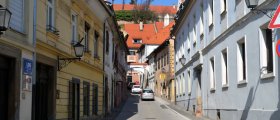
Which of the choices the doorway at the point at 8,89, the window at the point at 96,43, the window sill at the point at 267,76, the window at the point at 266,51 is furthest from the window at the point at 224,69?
the doorway at the point at 8,89

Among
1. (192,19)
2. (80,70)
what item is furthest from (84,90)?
(192,19)

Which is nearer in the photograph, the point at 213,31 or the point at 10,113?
the point at 10,113

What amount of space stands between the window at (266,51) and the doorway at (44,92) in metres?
6.82

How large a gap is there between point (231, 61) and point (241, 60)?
3.78 feet

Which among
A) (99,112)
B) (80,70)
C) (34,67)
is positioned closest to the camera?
(34,67)

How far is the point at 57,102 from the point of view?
1559 cm

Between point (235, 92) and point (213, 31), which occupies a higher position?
point (213, 31)

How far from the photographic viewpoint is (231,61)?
61.0ft

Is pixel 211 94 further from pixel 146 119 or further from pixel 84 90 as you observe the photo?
pixel 84 90

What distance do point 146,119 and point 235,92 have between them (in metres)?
8.45

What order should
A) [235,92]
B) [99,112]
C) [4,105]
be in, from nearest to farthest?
[4,105]
[235,92]
[99,112]

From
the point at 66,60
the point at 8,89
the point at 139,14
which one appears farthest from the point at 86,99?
the point at 139,14

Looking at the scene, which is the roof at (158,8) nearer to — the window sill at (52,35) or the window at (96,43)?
the window at (96,43)

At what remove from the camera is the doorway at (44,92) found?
14102 millimetres
